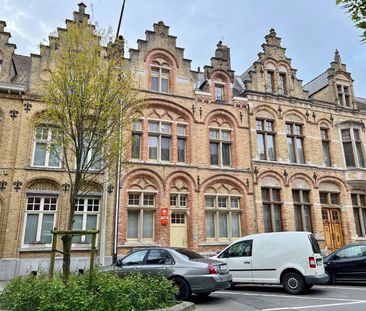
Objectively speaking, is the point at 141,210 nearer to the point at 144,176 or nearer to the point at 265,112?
the point at 144,176

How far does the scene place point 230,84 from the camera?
18.8 meters

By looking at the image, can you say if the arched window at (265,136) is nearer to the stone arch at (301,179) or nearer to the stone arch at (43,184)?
the stone arch at (301,179)

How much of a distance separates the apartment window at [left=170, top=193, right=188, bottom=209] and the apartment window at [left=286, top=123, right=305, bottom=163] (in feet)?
24.7

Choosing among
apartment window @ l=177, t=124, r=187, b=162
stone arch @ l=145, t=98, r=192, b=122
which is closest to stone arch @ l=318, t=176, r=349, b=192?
apartment window @ l=177, t=124, r=187, b=162

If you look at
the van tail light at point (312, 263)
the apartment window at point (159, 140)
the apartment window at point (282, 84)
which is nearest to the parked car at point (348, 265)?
the van tail light at point (312, 263)

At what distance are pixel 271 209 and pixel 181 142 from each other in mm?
6447

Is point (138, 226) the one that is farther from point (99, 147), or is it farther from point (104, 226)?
point (99, 147)

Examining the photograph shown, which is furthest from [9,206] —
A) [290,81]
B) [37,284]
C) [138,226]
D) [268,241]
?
[290,81]

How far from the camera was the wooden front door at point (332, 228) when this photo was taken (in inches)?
733

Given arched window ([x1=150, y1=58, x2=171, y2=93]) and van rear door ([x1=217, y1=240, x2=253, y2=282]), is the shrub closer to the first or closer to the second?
van rear door ([x1=217, y1=240, x2=253, y2=282])

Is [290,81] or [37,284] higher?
[290,81]

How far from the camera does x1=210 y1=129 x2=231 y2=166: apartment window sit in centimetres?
1759

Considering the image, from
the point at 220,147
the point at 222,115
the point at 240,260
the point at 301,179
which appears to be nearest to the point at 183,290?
the point at 240,260

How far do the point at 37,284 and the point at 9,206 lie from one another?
806cm
